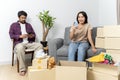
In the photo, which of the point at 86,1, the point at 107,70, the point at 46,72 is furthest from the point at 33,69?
the point at 86,1

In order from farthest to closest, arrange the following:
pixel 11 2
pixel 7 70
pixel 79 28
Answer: pixel 11 2 < pixel 7 70 < pixel 79 28

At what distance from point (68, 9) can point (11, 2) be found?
1232 millimetres

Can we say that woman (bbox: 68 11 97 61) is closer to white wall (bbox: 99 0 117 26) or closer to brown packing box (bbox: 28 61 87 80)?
brown packing box (bbox: 28 61 87 80)

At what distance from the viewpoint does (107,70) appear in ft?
8.81

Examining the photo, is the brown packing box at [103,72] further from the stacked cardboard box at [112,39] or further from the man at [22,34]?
the man at [22,34]

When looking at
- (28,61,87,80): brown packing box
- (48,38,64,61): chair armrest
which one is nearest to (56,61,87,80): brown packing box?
(28,61,87,80): brown packing box

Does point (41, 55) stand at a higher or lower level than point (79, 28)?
lower

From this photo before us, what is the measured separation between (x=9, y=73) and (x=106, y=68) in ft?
5.79

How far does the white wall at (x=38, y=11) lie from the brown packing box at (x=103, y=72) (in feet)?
6.37

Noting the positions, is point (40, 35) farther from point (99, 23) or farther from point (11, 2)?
point (99, 23)

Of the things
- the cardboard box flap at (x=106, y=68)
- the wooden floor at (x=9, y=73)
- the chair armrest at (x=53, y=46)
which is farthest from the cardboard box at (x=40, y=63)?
the chair armrest at (x=53, y=46)

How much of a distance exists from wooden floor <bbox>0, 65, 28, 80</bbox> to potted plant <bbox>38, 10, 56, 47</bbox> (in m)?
0.80

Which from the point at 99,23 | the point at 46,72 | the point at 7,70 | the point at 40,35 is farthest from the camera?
the point at 99,23

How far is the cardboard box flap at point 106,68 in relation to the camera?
103 inches
